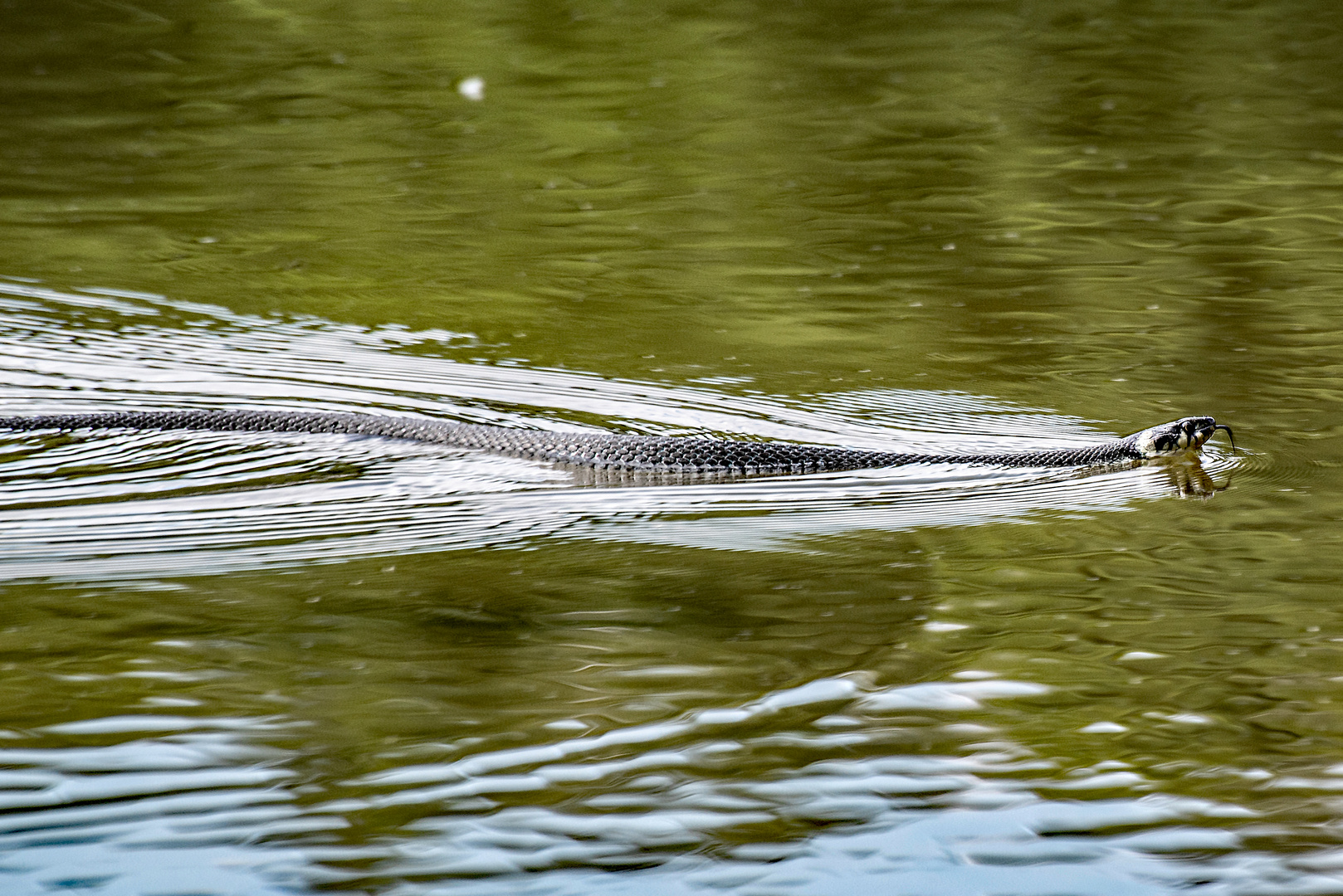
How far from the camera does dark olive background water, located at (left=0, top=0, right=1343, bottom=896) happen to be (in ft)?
12.6

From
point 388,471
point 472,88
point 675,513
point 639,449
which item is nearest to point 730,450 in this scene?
point 639,449

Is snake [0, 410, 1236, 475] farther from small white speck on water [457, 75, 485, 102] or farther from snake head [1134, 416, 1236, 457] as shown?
small white speck on water [457, 75, 485, 102]

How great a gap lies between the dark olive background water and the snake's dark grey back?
6.4 inches

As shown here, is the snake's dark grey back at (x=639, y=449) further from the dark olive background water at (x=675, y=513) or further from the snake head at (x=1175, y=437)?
the dark olive background water at (x=675, y=513)

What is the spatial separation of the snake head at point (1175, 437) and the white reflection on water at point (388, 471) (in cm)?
14

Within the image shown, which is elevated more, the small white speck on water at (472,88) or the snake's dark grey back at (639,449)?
the small white speck on water at (472,88)

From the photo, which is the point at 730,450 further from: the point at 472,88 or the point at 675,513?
the point at 472,88

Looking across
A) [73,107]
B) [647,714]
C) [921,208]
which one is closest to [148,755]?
[647,714]

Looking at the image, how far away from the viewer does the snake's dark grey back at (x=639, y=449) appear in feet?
22.6

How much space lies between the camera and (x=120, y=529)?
593 centimetres

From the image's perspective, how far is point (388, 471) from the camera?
6875mm

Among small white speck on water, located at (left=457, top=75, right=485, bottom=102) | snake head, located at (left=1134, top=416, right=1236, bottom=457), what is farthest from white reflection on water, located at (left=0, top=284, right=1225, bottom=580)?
small white speck on water, located at (left=457, top=75, right=485, bottom=102)

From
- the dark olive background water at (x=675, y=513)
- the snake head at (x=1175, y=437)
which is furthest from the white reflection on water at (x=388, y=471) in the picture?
the snake head at (x=1175, y=437)

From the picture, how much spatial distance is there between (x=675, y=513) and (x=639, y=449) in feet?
2.32
